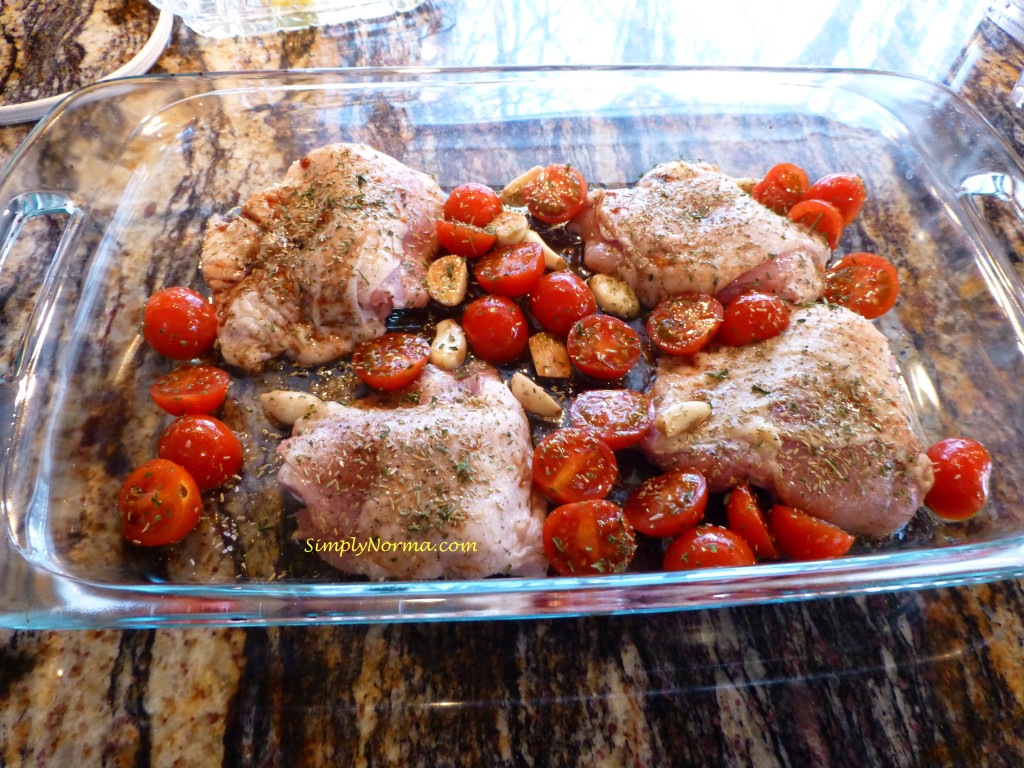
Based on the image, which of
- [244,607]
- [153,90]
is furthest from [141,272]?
[244,607]

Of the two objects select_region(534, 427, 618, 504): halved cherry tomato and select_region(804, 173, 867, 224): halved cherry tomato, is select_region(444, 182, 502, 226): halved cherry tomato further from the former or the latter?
select_region(804, 173, 867, 224): halved cherry tomato

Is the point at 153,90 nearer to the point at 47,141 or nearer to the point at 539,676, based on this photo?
the point at 47,141

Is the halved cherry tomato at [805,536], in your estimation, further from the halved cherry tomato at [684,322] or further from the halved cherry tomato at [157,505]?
the halved cherry tomato at [157,505]

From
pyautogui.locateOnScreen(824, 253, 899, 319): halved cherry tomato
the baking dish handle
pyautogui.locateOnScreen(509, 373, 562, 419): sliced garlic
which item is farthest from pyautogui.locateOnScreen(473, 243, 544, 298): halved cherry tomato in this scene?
the baking dish handle

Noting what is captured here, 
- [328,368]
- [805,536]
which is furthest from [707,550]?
[328,368]

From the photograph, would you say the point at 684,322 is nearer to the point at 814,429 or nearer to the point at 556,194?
the point at 814,429

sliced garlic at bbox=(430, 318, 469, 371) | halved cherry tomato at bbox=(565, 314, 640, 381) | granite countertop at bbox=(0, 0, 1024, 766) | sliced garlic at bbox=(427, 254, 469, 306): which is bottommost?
granite countertop at bbox=(0, 0, 1024, 766)

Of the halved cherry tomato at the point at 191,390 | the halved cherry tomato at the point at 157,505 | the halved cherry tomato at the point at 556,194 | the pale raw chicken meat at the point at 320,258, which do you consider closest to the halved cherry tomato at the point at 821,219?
the halved cherry tomato at the point at 556,194
